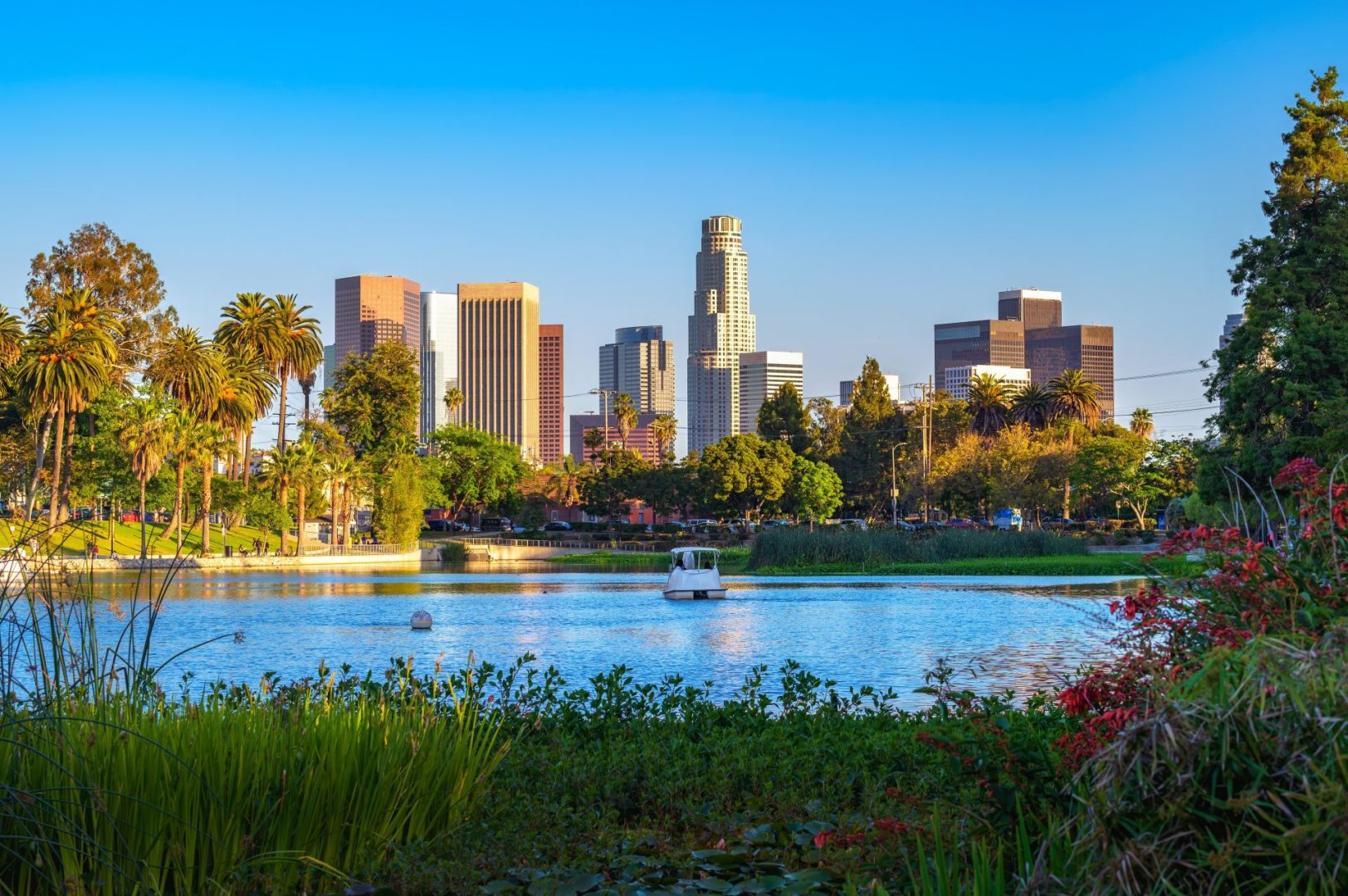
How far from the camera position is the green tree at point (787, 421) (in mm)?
117875

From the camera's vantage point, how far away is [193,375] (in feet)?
253

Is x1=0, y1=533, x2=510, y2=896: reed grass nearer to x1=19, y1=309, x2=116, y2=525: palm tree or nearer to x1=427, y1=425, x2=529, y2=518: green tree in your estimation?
x1=19, y1=309, x2=116, y2=525: palm tree

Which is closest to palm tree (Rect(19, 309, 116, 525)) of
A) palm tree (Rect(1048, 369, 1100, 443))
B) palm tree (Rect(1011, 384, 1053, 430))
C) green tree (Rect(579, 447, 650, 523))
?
green tree (Rect(579, 447, 650, 523))

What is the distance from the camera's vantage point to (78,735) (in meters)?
6.44

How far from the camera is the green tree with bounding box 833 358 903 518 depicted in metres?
116

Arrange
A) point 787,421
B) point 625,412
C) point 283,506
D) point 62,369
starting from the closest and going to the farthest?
1. point 62,369
2. point 283,506
3. point 787,421
4. point 625,412

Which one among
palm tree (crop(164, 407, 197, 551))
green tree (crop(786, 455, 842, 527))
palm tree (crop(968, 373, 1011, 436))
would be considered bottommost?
green tree (crop(786, 455, 842, 527))

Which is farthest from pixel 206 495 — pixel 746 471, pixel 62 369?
pixel 746 471

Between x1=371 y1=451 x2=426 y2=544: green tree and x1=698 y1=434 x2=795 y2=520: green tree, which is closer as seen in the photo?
x1=371 y1=451 x2=426 y2=544: green tree

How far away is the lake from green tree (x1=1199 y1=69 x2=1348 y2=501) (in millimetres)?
6522

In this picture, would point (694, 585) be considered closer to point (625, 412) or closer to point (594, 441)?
point (594, 441)

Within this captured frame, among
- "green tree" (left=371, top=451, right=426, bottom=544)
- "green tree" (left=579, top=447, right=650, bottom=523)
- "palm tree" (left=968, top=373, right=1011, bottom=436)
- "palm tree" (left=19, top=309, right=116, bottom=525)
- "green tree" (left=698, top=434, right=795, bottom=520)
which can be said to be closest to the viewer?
"palm tree" (left=19, top=309, right=116, bottom=525)

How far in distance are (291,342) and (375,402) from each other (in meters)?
7.42

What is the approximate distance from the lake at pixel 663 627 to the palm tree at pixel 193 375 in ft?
91.2
